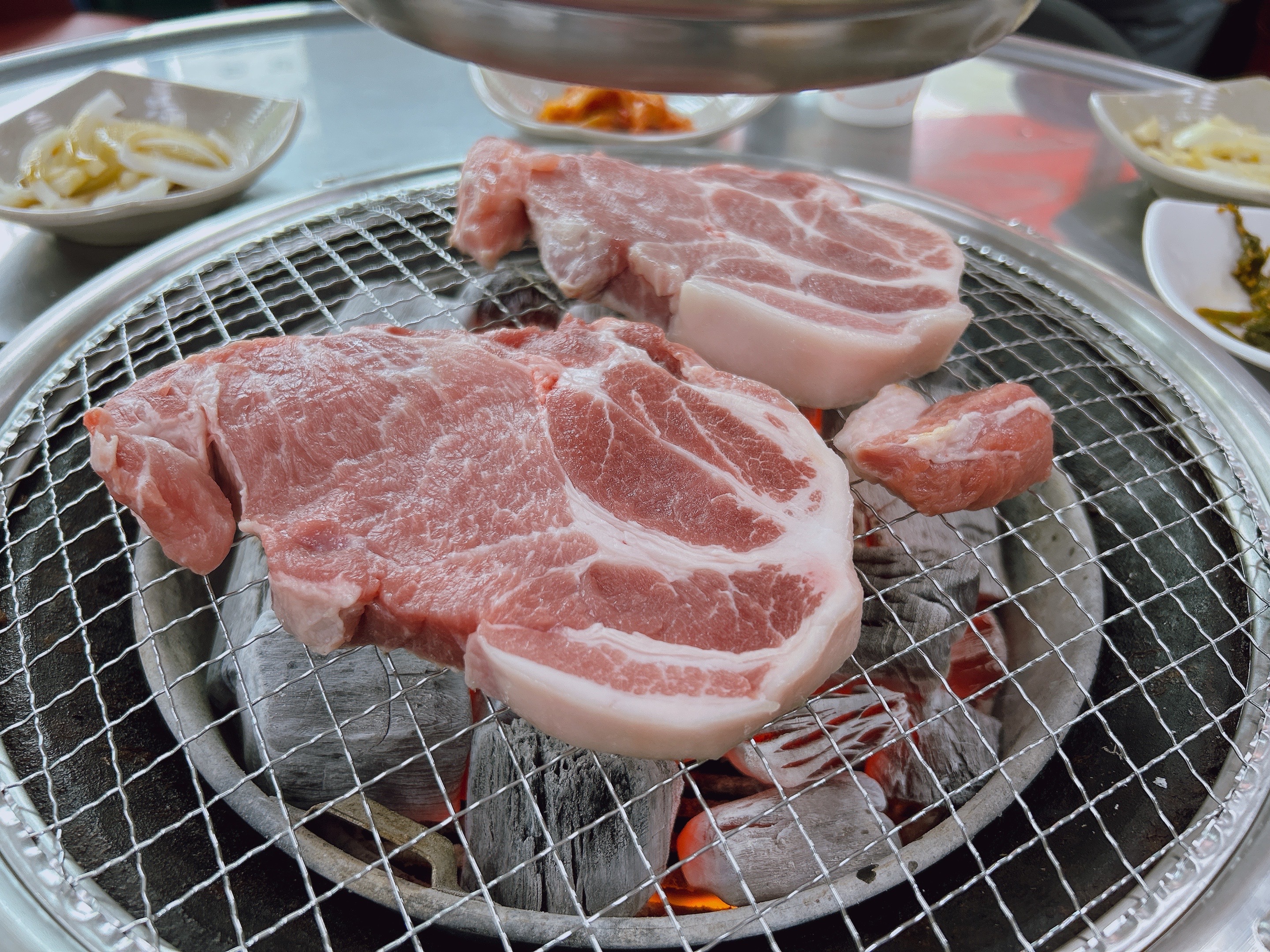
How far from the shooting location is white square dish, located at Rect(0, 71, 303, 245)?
2924 mm

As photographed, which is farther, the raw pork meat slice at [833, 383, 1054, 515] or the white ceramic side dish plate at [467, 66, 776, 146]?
the white ceramic side dish plate at [467, 66, 776, 146]

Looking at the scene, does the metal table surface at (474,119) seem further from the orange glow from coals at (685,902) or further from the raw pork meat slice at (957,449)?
the orange glow from coals at (685,902)

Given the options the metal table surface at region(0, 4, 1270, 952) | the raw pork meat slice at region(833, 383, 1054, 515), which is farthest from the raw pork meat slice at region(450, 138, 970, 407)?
the metal table surface at region(0, 4, 1270, 952)

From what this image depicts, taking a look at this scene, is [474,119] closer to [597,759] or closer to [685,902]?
[597,759]

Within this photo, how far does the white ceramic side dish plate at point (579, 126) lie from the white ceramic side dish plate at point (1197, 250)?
148 cm

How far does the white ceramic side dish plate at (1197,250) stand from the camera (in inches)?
115

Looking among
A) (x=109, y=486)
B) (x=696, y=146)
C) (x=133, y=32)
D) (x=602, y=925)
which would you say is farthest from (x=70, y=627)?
(x=133, y=32)

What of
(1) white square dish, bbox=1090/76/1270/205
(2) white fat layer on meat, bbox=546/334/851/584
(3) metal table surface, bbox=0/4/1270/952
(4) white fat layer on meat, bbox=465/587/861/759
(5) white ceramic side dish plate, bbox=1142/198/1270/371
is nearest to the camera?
(4) white fat layer on meat, bbox=465/587/861/759

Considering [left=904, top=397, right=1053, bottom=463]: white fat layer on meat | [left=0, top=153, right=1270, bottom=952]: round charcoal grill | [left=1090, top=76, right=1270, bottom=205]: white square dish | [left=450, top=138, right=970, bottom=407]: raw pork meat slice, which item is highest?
[left=450, top=138, right=970, bottom=407]: raw pork meat slice

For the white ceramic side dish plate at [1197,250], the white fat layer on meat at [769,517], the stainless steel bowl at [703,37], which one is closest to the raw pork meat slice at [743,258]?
the white fat layer on meat at [769,517]

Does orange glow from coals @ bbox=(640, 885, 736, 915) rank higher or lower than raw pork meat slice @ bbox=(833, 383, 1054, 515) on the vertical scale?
lower

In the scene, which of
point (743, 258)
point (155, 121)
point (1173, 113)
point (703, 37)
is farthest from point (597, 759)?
point (1173, 113)

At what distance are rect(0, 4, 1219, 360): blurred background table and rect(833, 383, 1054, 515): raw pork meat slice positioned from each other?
148 centimetres

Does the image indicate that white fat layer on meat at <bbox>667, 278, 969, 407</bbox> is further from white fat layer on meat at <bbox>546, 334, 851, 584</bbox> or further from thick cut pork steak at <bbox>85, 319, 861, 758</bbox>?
white fat layer on meat at <bbox>546, 334, 851, 584</bbox>
